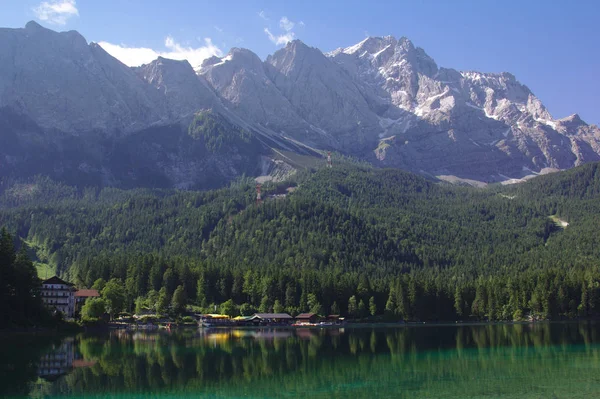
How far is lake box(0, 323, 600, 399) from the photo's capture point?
5047 cm

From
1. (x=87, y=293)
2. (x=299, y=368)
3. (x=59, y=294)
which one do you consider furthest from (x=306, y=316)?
(x=299, y=368)

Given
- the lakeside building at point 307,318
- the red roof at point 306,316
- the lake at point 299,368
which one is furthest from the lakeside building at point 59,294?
the red roof at point 306,316

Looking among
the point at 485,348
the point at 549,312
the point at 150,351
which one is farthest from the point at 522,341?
the point at 549,312

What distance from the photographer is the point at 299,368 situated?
63.9 meters

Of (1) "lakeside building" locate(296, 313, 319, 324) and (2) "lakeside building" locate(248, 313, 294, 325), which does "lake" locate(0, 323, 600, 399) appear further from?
(1) "lakeside building" locate(296, 313, 319, 324)

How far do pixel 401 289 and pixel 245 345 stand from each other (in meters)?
84.0

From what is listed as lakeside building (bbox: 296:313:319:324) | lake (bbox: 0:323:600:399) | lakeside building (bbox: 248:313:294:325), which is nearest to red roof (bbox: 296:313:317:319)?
lakeside building (bbox: 296:313:319:324)

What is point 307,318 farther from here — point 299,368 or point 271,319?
point 299,368

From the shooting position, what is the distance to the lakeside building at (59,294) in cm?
13712

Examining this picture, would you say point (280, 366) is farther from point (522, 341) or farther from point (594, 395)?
point (522, 341)

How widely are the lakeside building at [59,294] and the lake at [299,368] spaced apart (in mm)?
47816

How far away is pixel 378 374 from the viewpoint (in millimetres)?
59688

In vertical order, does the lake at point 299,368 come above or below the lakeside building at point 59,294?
below

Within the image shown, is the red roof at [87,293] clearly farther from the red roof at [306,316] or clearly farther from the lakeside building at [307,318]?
the red roof at [306,316]
